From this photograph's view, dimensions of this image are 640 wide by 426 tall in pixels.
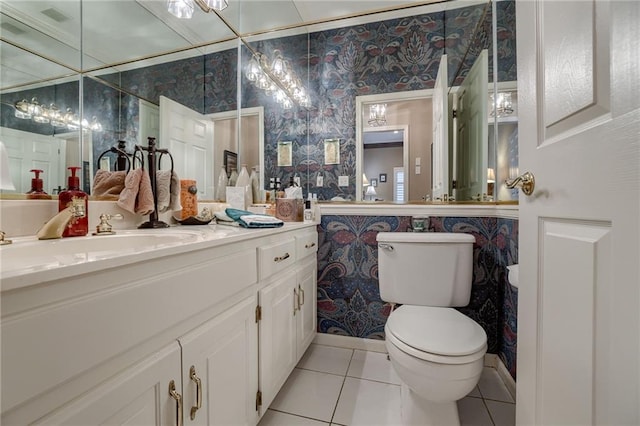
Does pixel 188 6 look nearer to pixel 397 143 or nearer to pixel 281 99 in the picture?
pixel 281 99

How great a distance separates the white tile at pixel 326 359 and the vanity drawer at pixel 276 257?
0.72 meters

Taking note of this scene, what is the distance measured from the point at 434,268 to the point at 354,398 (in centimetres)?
79

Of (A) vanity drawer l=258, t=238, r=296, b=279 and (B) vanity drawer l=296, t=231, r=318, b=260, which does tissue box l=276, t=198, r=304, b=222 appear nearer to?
(B) vanity drawer l=296, t=231, r=318, b=260

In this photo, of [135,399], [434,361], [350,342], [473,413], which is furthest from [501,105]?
[135,399]

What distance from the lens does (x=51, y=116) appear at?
90cm

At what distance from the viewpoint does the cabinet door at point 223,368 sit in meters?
0.70

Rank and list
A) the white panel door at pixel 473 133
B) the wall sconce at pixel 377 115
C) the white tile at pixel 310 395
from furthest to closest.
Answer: the wall sconce at pixel 377 115 → the white panel door at pixel 473 133 → the white tile at pixel 310 395

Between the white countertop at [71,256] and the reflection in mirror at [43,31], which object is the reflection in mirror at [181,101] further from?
the white countertop at [71,256]

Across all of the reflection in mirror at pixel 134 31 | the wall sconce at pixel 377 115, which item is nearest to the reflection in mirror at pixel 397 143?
the wall sconce at pixel 377 115

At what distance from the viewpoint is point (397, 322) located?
1204mm

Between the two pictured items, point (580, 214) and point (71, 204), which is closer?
point (580, 214)

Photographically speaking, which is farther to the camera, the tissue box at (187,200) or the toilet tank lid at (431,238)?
the toilet tank lid at (431,238)

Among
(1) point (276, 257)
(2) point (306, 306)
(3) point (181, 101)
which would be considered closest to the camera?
(1) point (276, 257)

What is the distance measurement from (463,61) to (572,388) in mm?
2056
